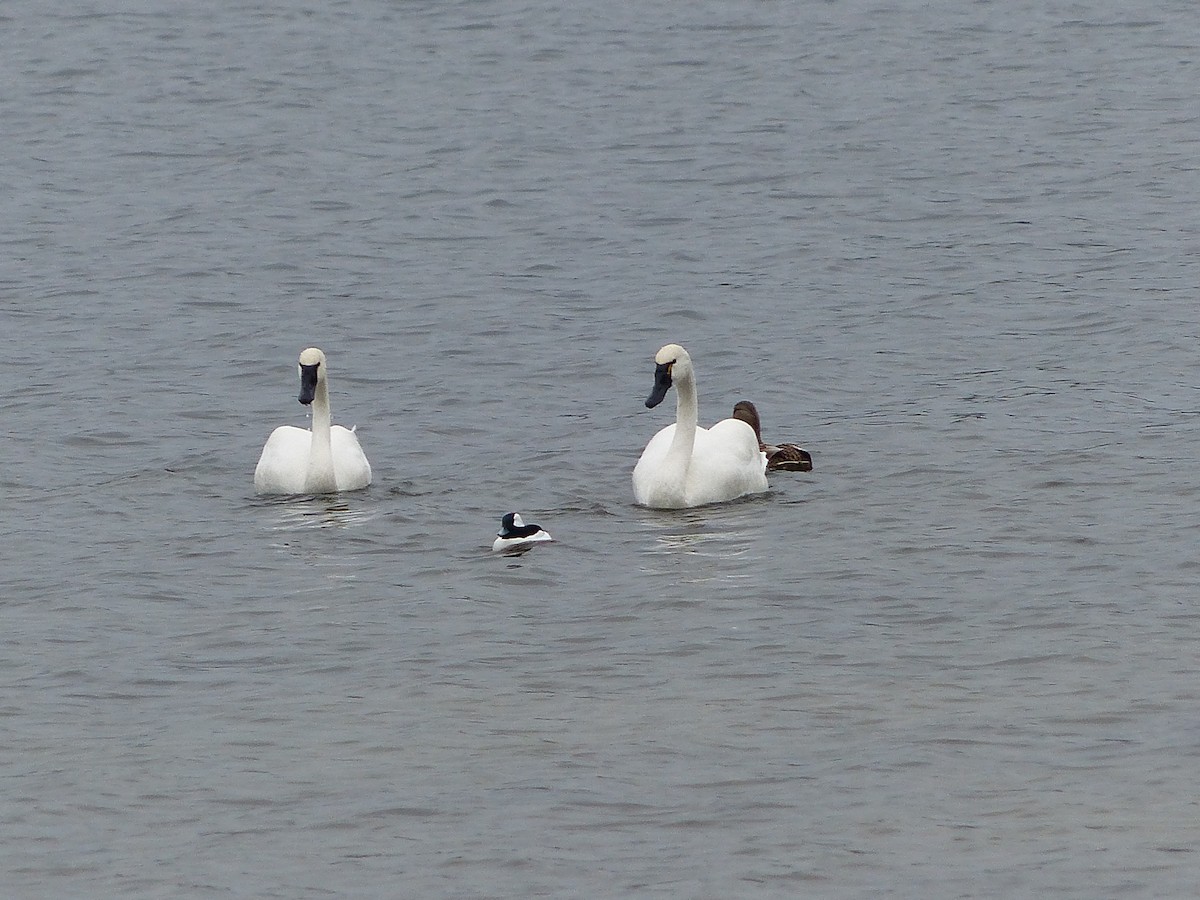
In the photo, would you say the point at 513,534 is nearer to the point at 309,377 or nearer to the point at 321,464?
the point at 321,464

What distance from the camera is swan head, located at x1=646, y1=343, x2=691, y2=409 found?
15.4 metres

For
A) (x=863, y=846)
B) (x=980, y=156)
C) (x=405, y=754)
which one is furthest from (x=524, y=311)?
(x=863, y=846)

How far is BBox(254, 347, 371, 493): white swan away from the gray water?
0.17 m

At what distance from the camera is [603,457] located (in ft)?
52.6

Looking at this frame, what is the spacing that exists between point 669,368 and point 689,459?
2.79 ft

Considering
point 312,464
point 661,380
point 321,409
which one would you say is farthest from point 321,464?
point 661,380

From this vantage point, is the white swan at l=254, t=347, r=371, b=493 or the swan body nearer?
the swan body

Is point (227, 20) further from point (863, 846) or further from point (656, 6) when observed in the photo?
point (863, 846)

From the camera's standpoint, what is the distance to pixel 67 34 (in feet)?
110

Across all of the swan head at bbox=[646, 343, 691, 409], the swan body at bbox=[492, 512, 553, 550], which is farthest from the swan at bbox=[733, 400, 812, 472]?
the swan body at bbox=[492, 512, 553, 550]

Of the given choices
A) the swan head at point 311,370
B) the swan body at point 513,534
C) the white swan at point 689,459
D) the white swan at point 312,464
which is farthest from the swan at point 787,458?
the swan head at point 311,370

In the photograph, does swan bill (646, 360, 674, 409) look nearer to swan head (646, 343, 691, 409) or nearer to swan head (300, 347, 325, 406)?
swan head (646, 343, 691, 409)

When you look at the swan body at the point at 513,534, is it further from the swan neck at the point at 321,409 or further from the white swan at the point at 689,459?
the swan neck at the point at 321,409

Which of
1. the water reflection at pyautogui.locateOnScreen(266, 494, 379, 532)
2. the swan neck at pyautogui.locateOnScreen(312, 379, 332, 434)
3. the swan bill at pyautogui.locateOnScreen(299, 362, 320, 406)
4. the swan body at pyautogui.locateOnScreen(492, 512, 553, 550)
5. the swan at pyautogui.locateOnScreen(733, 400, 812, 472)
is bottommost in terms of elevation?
the water reflection at pyautogui.locateOnScreen(266, 494, 379, 532)
